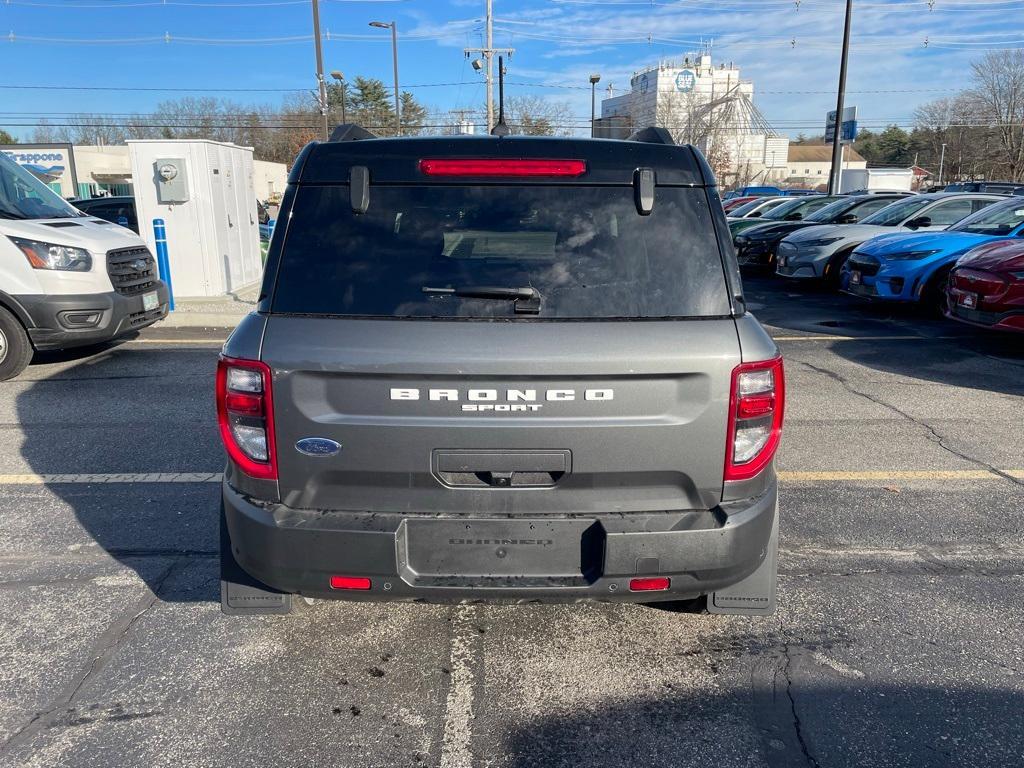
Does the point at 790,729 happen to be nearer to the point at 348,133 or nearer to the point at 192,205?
the point at 348,133

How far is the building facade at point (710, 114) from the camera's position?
5372 centimetres

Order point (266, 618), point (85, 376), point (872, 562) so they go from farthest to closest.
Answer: point (85, 376) < point (872, 562) < point (266, 618)

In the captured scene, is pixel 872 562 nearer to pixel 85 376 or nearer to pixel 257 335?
pixel 257 335

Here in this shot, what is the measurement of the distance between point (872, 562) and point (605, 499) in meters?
2.08

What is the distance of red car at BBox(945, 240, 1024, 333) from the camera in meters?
7.57

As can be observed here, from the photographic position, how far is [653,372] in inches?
93.6

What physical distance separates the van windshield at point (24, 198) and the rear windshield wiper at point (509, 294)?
6725mm

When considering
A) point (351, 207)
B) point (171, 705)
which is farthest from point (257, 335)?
point (171, 705)

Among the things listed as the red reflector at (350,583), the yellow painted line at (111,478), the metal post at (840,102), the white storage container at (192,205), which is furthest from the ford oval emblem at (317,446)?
the metal post at (840,102)

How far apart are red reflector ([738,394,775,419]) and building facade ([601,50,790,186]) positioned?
40.3 m

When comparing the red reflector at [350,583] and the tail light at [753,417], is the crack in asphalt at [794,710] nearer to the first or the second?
the tail light at [753,417]

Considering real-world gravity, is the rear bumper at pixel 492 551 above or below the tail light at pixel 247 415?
below

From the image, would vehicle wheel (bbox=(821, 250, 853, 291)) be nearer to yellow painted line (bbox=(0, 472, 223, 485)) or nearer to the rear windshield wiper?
yellow painted line (bbox=(0, 472, 223, 485))

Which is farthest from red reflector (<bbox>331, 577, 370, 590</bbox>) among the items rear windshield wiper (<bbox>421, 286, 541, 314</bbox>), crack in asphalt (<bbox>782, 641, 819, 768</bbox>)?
crack in asphalt (<bbox>782, 641, 819, 768</bbox>)
